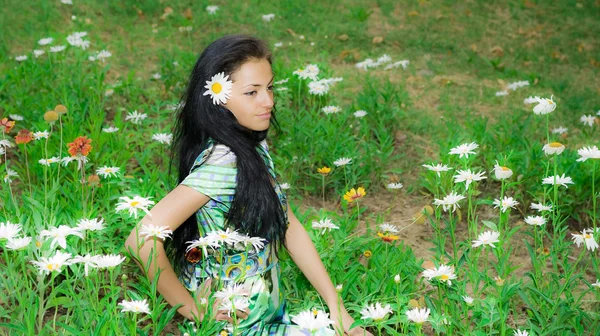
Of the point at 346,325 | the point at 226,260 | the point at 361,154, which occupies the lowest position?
the point at 361,154

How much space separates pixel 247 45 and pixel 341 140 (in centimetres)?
147

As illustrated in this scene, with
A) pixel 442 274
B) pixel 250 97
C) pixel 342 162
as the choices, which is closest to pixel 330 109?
pixel 342 162

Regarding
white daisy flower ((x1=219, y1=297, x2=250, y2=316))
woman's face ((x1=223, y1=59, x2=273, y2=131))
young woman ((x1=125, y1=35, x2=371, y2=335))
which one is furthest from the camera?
woman's face ((x1=223, y1=59, x2=273, y2=131))

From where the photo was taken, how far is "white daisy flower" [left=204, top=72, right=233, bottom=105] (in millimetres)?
2275

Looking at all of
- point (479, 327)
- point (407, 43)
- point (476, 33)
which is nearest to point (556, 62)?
point (476, 33)

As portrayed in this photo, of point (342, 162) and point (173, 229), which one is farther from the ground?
point (173, 229)

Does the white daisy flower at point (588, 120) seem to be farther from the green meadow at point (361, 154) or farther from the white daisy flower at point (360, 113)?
the white daisy flower at point (360, 113)

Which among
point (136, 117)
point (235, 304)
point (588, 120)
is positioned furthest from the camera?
point (588, 120)

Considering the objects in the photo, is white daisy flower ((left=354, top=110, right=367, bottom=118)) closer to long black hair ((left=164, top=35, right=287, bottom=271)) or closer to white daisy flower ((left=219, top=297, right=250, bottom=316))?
long black hair ((left=164, top=35, right=287, bottom=271))

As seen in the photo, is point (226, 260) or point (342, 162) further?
point (342, 162)

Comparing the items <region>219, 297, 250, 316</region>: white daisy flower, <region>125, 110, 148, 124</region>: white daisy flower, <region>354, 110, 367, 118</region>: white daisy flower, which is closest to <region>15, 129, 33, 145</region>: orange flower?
<region>125, 110, 148, 124</region>: white daisy flower

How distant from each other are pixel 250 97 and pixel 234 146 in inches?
6.7

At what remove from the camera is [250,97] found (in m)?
2.31

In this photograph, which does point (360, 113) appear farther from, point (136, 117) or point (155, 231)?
point (155, 231)
